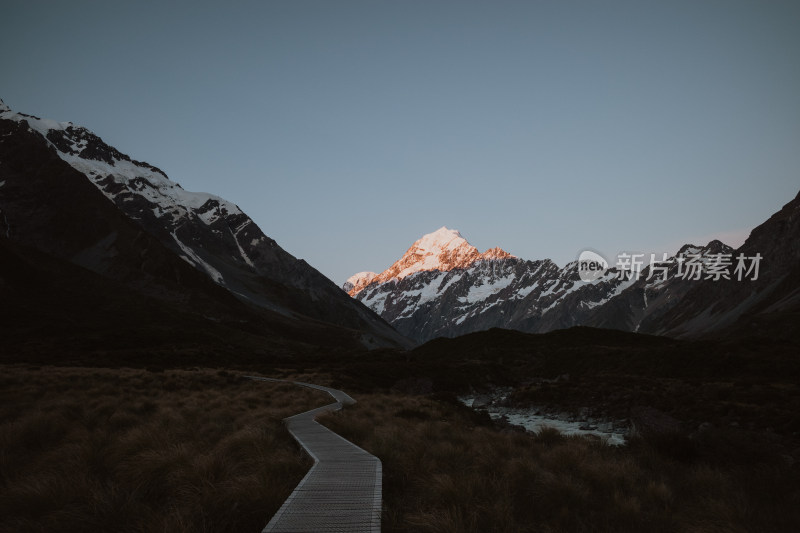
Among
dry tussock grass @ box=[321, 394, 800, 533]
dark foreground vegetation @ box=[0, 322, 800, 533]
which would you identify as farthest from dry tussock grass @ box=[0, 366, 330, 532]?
dry tussock grass @ box=[321, 394, 800, 533]

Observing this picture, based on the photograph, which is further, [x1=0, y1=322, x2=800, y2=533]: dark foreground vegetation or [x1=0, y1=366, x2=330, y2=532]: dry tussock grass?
[x1=0, y1=322, x2=800, y2=533]: dark foreground vegetation

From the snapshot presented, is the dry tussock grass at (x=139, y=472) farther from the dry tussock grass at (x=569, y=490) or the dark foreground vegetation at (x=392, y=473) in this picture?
the dry tussock grass at (x=569, y=490)

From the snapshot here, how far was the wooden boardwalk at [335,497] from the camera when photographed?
5.99 metres

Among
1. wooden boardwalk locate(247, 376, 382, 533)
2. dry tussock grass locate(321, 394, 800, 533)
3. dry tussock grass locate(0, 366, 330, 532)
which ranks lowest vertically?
dry tussock grass locate(0, 366, 330, 532)

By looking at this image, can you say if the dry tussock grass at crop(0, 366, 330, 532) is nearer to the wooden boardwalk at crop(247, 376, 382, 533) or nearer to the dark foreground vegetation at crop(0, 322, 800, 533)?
the dark foreground vegetation at crop(0, 322, 800, 533)

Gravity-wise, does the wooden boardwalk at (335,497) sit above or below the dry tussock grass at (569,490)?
below

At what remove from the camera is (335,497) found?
708cm

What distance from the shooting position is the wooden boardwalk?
599cm

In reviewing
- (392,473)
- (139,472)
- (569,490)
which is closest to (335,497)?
(392,473)

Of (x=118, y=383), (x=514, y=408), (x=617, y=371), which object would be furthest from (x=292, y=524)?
(x=617, y=371)

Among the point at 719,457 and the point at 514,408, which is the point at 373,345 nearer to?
the point at 514,408

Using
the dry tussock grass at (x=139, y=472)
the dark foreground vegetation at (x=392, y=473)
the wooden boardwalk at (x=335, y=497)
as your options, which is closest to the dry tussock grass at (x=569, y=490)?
the dark foreground vegetation at (x=392, y=473)

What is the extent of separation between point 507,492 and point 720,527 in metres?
3.10

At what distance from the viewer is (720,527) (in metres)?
7.00
